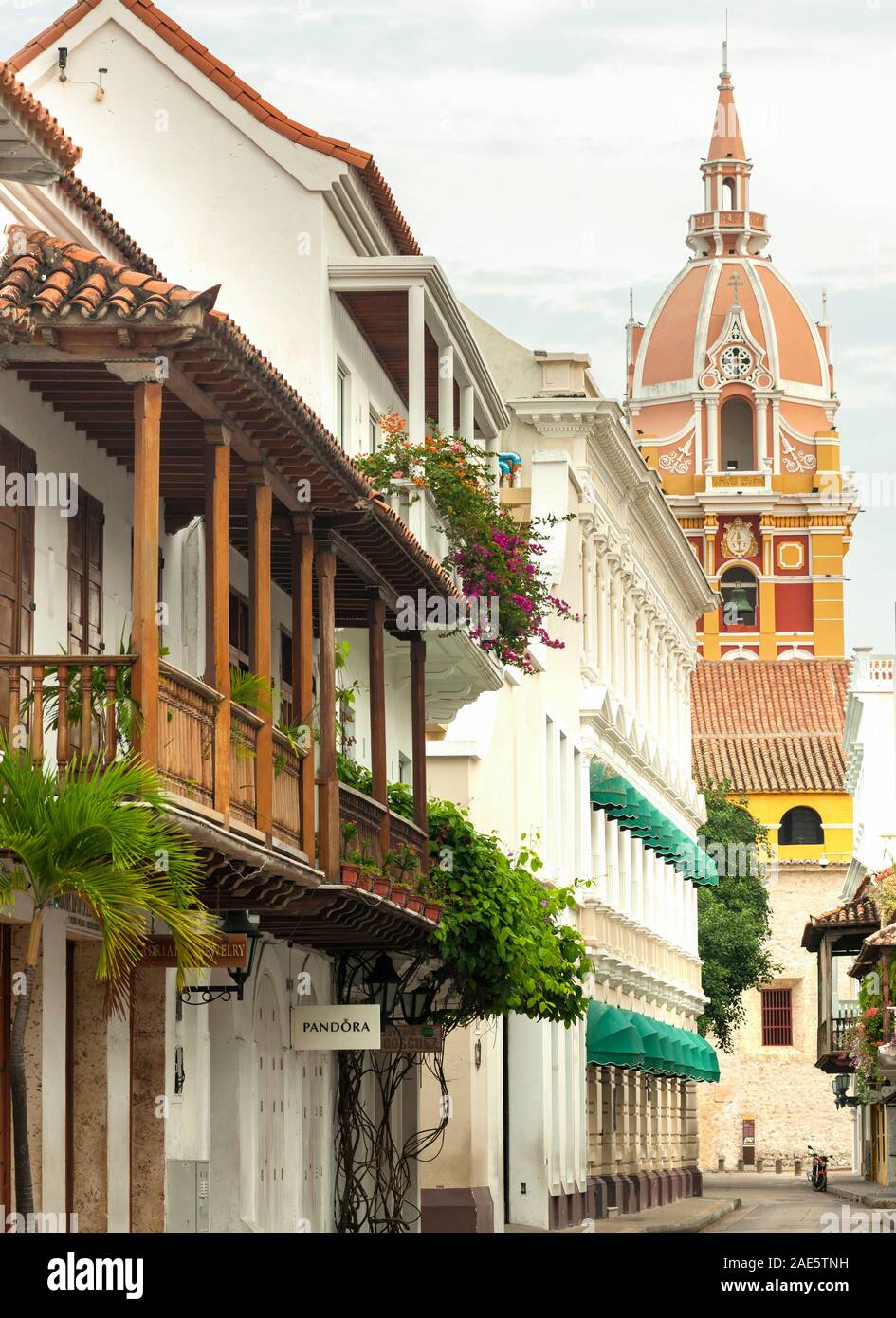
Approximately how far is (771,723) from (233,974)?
6782 centimetres

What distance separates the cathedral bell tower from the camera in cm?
9806

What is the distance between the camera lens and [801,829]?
8369 cm

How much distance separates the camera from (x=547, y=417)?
40.8 metres

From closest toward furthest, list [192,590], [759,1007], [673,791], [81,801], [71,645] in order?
[81,801] < [71,645] < [192,590] < [673,791] < [759,1007]

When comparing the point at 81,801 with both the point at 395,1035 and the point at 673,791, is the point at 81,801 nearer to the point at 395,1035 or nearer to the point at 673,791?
the point at 395,1035

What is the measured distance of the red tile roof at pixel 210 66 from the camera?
24.5 m

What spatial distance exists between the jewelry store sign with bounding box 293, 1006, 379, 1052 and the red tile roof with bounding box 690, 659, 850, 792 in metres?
59.9

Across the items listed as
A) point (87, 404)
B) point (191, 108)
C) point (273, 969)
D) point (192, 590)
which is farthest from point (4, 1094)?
point (191, 108)

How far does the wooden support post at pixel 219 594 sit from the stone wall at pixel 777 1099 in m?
65.6

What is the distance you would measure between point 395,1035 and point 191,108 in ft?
29.7

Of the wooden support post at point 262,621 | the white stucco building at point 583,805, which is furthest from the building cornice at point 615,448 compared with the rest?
the wooden support post at point 262,621

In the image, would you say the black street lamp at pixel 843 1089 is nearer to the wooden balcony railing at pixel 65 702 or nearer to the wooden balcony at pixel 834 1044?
the wooden balcony at pixel 834 1044


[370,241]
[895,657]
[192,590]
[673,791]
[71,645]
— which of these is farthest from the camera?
[895,657]

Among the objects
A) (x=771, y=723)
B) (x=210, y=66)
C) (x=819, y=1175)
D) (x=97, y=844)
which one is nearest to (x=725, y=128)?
(x=771, y=723)
